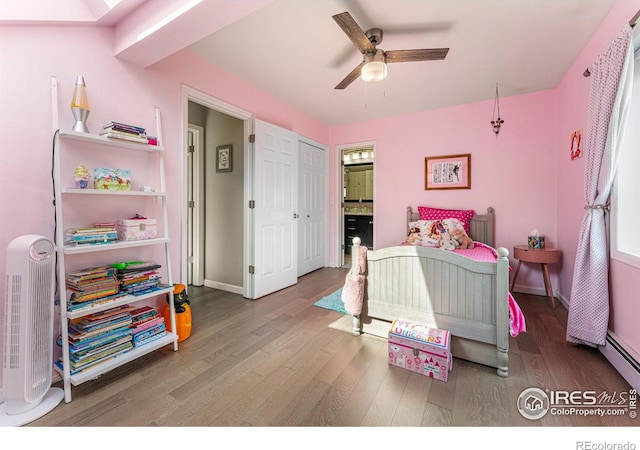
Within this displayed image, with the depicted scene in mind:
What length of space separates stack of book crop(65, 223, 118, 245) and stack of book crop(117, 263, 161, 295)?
0.80 feet

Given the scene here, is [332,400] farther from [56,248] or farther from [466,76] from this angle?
[466,76]

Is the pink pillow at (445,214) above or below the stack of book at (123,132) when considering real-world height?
below

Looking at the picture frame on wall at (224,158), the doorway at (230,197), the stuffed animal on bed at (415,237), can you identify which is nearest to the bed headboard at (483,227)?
the stuffed animal on bed at (415,237)

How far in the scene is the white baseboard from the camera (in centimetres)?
331

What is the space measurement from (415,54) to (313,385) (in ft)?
7.83

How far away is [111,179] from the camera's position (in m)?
1.77

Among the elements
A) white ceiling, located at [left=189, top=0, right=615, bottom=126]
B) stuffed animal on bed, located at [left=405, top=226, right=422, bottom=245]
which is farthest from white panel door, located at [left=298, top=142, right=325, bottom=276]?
stuffed animal on bed, located at [left=405, top=226, right=422, bottom=245]

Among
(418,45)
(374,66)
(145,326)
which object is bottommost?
(145,326)

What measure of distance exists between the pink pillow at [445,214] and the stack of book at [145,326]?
3389 millimetres

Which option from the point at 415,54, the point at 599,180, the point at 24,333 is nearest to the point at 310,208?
the point at 415,54

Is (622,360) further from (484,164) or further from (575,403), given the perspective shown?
(484,164)

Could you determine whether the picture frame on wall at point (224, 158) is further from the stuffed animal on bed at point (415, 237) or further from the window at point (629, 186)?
the window at point (629, 186)

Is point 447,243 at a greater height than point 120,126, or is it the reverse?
point 120,126

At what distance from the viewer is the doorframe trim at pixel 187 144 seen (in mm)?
2410
